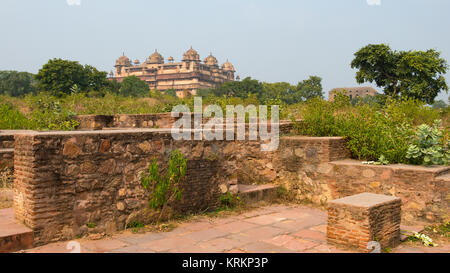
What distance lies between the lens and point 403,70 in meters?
25.2

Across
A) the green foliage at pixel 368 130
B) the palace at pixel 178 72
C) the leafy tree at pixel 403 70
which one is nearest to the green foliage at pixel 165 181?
the green foliage at pixel 368 130

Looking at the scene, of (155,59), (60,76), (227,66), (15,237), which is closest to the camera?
(15,237)

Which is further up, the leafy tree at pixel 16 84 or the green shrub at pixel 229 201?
the leafy tree at pixel 16 84

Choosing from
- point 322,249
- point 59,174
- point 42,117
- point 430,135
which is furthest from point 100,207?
point 42,117

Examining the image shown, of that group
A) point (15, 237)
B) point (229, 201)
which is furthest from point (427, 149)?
point (15, 237)

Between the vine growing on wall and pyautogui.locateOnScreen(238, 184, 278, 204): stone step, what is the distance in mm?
1107

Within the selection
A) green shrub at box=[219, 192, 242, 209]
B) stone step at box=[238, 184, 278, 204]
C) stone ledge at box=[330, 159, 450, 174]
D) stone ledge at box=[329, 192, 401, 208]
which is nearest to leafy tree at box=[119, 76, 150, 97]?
stone step at box=[238, 184, 278, 204]

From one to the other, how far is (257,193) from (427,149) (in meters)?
2.22

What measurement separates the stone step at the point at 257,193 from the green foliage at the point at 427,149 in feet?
6.11

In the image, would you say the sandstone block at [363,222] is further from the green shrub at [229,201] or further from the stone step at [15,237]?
the stone step at [15,237]

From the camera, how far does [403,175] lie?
4605 millimetres

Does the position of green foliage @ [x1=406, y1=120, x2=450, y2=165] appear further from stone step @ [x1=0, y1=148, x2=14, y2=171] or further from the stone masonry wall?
stone step @ [x1=0, y1=148, x2=14, y2=171]

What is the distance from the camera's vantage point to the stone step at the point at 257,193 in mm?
5188

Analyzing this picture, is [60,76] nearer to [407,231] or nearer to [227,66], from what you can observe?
[407,231]
